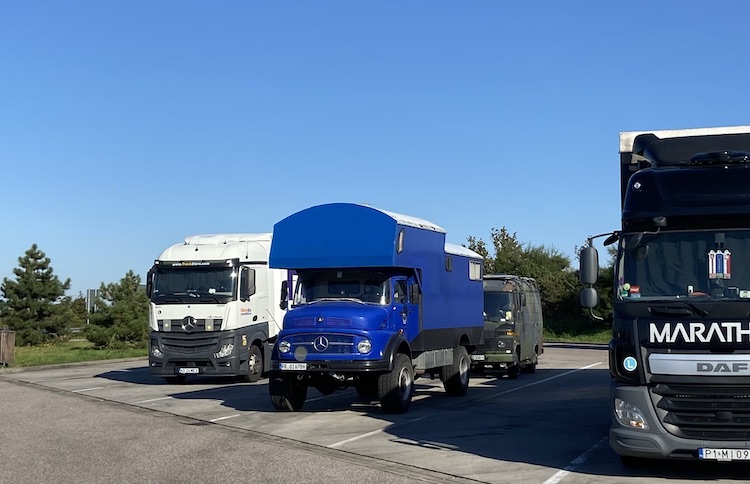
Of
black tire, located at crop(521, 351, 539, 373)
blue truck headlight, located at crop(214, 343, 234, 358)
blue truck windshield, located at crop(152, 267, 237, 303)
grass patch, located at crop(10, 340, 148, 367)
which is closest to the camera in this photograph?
blue truck headlight, located at crop(214, 343, 234, 358)

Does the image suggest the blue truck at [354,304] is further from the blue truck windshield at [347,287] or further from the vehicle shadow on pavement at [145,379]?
the vehicle shadow on pavement at [145,379]

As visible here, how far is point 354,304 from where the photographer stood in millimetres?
16219

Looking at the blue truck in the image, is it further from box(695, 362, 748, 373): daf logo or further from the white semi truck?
box(695, 362, 748, 373): daf logo

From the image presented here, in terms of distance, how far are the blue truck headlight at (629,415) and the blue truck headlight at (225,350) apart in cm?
1385

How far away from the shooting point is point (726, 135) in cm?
1131

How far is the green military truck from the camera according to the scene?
24.8 metres

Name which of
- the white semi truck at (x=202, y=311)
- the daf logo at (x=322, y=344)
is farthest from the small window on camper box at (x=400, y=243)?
the white semi truck at (x=202, y=311)

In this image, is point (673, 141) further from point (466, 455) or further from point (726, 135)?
point (466, 455)

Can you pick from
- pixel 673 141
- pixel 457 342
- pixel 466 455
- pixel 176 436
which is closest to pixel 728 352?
pixel 673 141

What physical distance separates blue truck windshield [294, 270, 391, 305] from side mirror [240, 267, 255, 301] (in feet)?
18.0

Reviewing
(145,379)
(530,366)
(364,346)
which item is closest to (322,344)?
(364,346)

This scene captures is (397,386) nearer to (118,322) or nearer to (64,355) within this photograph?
(64,355)

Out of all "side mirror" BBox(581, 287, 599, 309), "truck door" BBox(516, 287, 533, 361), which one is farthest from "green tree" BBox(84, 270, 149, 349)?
"side mirror" BBox(581, 287, 599, 309)

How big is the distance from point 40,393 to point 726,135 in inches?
628
